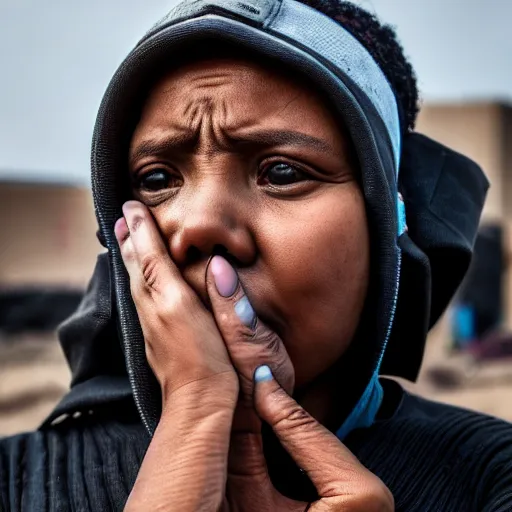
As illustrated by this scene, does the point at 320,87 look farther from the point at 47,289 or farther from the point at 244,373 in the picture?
the point at 47,289

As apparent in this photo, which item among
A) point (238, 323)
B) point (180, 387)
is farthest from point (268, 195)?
point (180, 387)

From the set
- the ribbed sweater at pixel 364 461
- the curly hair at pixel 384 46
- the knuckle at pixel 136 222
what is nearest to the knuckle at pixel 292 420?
the ribbed sweater at pixel 364 461

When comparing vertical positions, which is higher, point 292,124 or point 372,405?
point 292,124

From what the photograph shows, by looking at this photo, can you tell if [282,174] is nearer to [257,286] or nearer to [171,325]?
[257,286]

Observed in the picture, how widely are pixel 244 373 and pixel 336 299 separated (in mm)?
245

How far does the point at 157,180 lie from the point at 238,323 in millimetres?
383

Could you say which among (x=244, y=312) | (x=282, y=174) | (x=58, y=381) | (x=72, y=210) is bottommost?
(x=58, y=381)

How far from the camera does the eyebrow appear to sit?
140 cm

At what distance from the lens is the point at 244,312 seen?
1317 mm

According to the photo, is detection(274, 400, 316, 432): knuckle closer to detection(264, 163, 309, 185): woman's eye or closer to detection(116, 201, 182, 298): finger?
detection(116, 201, 182, 298): finger

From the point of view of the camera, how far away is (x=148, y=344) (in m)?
1.40

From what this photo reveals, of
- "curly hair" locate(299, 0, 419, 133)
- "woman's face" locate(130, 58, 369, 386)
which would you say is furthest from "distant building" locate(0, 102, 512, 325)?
"woman's face" locate(130, 58, 369, 386)

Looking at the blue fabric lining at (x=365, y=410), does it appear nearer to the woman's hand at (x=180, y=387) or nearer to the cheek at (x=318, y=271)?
the cheek at (x=318, y=271)

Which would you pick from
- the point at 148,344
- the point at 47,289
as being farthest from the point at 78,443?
the point at 47,289
